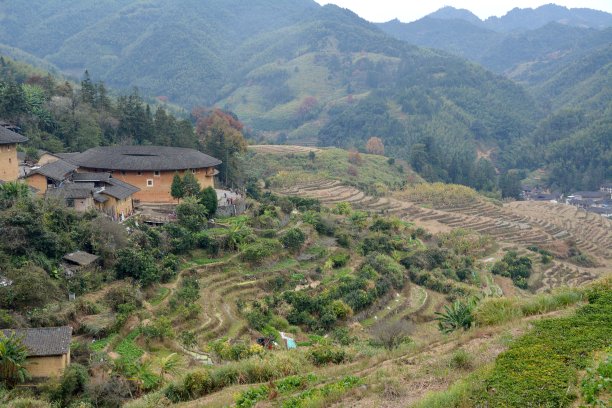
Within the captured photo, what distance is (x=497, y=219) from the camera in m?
44.6

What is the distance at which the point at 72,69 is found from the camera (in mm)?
122750

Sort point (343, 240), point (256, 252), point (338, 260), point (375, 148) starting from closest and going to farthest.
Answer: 1. point (256, 252)
2. point (338, 260)
3. point (343, 240)
4. point (375, 148)

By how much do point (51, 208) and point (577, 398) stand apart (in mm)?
15362

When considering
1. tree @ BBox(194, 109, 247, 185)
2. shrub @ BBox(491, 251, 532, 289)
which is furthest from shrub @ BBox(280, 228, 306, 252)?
shrub @ BBox(491, 251, 532, 289)

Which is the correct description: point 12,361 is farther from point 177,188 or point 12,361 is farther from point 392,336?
point 177,188

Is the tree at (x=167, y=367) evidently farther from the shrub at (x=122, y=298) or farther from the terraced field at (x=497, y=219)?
the terraced field at (x=497, y=219)

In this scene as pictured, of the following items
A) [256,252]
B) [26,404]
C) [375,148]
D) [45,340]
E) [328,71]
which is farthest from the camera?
[328,71]

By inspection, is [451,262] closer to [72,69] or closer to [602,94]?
[602,94]

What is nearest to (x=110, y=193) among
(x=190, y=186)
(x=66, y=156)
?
(x=190, y=186)

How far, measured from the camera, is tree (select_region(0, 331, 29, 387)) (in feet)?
36.0

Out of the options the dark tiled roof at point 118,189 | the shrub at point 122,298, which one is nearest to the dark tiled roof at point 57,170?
the dark tiled roof at point 118,189

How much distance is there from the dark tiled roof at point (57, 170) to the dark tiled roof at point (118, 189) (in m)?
1.58

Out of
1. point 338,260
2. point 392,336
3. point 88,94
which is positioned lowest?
point 338,260

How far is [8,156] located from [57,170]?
187cm
